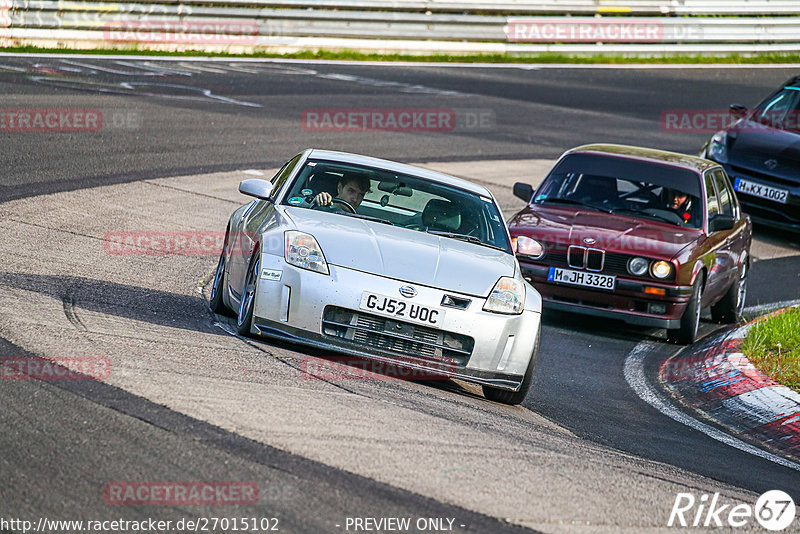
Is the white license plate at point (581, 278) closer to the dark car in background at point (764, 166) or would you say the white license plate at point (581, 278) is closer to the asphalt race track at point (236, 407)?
the asphalt race track at point (236, 407)

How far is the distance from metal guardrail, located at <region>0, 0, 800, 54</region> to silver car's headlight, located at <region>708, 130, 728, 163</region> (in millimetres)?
12493

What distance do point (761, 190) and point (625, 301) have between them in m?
4.91

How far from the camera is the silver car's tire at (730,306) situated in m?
11.6

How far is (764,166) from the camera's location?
14.5 meters

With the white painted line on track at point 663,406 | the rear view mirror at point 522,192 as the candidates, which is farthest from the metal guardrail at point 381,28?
the white painted line on track at point 663,406

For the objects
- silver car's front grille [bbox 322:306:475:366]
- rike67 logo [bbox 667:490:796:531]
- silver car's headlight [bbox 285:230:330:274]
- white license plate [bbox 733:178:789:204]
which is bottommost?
rike67 logo [bbox 667:490:796:531]

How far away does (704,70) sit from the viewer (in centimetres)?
2900

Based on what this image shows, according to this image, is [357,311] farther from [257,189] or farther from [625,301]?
[625,301]

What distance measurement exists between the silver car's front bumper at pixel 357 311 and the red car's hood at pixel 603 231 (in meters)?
3.53

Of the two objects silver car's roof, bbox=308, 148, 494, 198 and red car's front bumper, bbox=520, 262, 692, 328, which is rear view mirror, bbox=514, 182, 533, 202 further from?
silver car's roof, bbox=308, 148, 494, 198

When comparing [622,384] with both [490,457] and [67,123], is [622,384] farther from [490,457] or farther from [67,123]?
[67,123]

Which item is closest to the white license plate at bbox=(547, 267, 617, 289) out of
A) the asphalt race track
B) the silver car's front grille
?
the asphalt race track

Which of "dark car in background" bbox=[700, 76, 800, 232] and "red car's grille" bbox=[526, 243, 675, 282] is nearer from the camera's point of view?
"red car's grille" bbox=[526, 243, 675, 282]

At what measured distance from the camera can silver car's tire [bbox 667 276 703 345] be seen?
34.1 ft
